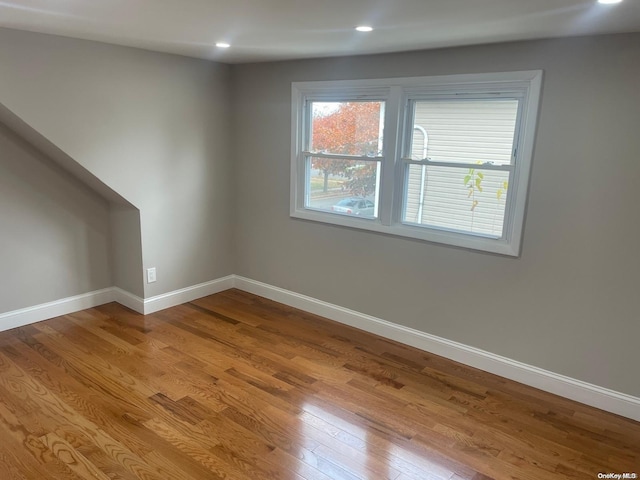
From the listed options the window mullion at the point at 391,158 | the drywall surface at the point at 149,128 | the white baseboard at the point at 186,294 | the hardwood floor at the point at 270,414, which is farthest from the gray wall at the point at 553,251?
the white baseboard at the point at 186,294

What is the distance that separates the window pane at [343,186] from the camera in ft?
11.9

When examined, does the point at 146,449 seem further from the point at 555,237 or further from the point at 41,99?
the point at 555,237

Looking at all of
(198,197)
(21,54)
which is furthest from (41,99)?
(198,197)

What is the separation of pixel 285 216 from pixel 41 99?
2.00 metres

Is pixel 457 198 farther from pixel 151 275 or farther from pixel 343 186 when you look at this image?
pixel 151 275

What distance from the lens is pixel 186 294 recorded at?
423cm

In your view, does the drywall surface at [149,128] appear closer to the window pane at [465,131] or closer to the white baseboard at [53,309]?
the white baseboard at [53,309]

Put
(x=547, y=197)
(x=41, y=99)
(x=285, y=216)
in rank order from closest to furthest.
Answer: (x=547, y=197) < (x=41, y=99) < (x=285, y=216)

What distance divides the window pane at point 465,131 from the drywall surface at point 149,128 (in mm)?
1869

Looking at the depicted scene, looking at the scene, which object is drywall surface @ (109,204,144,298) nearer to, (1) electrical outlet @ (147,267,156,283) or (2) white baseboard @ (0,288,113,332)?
(1) electrical outlet @ (147,267,156,283)

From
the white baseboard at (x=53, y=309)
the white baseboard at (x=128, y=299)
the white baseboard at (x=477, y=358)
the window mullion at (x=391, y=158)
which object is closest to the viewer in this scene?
the white baseboard at (x=477, y=358)

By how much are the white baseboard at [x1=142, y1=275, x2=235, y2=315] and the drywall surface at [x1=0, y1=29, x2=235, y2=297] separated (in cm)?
6

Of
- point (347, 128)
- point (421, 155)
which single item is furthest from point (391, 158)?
point (347, 128)

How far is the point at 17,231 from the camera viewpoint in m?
3.51
